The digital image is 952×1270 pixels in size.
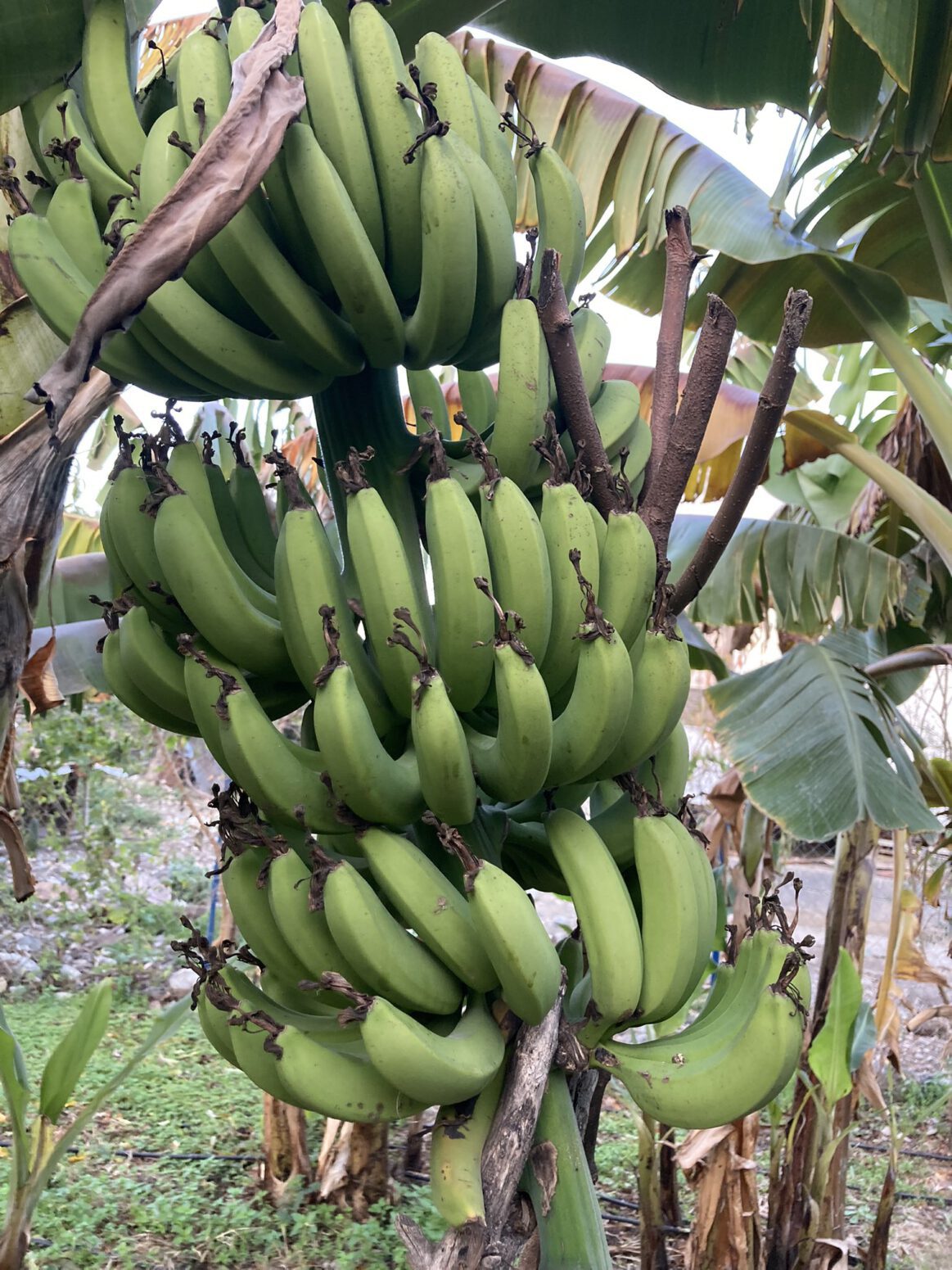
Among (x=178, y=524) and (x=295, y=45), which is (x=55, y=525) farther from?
(x=295, y=45)

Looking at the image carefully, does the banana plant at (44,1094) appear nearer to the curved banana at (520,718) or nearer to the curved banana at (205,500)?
the curved banana at (205,500)

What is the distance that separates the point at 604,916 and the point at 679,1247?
2.92 metres

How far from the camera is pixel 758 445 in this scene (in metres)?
1.08

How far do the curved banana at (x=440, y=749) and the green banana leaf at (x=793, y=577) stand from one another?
82.1 inches

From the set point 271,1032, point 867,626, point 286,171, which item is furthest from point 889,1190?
point 286,171

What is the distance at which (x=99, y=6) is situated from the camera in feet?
3.72

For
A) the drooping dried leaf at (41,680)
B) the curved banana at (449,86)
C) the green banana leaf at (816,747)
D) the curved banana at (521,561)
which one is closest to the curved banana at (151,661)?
the curved banana at (521,561)

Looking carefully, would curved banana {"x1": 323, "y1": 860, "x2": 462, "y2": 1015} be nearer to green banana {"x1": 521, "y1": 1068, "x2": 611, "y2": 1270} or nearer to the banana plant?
green banana {"x1": 521, "y1": 1068, "x2": 611, "y2": 1270}

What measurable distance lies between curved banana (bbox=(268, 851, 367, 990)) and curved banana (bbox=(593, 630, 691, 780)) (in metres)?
0.31

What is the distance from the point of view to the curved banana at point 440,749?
872mm

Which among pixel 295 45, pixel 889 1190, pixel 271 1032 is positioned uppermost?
pixel 295 45

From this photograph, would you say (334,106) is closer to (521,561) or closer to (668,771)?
(521,561)

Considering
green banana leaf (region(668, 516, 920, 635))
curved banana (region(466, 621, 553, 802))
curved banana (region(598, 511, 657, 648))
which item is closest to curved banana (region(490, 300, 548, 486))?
curved banana (region(598, 511, 657, 648))

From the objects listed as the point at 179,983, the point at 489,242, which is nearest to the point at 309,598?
the point at 489,242
